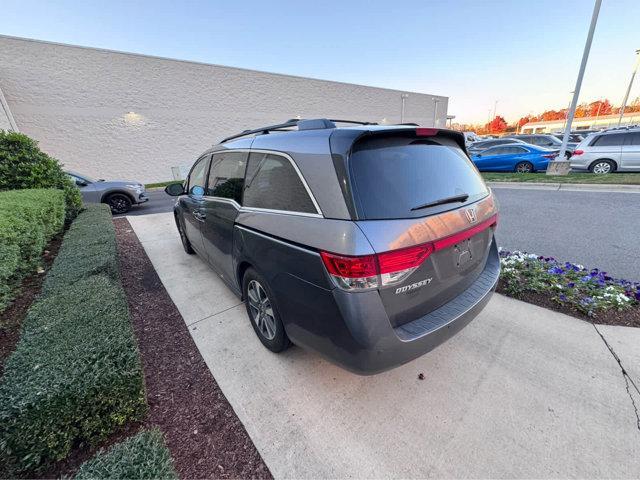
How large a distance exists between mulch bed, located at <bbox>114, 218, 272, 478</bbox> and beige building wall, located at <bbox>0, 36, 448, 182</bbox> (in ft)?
51.8

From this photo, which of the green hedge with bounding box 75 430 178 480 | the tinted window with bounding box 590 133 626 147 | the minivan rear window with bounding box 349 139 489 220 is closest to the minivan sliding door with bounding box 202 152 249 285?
the minivan rear window with bounding box 349 139 489 220

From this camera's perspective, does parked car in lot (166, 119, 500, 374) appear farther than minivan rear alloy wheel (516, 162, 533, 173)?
No

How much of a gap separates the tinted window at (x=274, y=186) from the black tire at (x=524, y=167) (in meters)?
13.7

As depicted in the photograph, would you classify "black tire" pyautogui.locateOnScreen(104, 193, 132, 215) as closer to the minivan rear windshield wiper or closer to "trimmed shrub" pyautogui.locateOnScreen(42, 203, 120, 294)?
"trimmed shrub" pyautogui.locateOnScreen(42, 203, 120, 294)

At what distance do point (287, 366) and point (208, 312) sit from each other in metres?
1.26

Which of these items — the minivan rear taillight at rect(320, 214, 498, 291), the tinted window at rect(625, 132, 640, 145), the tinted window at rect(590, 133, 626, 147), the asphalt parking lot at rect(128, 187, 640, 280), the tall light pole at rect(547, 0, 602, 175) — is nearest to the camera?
the minivan rear taillight at rect(320, 214, 498, 291)

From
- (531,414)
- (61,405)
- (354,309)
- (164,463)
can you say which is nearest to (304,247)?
(354,309)

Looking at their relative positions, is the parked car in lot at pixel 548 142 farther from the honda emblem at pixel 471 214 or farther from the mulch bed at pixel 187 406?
the mulch bed at pixel 187 406

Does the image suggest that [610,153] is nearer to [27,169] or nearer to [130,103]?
[27,169]

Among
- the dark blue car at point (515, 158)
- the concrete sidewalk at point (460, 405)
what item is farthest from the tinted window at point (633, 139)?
the concrete sidewalk at point (460, 405)

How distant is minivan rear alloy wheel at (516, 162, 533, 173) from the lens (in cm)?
1196

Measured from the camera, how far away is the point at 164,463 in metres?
1.38

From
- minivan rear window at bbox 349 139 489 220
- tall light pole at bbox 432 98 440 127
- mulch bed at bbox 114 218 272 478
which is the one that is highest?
tall light pole at bbox 432 98 440 127

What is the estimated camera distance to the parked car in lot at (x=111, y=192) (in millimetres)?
8281
